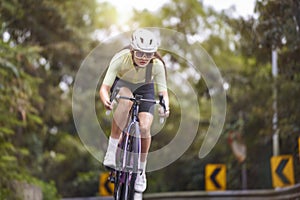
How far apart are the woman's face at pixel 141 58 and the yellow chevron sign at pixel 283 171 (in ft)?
23.2

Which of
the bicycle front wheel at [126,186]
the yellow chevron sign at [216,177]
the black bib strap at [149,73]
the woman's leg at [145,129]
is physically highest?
the yellow chevron sign at [216,177]

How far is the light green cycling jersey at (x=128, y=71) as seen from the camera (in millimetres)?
6699

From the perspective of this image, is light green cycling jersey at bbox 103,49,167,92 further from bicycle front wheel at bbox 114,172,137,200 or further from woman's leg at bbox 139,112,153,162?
bicycle front wheel at bbox 114,172,137,200

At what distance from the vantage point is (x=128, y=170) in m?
7.04

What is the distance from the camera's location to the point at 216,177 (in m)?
16.4

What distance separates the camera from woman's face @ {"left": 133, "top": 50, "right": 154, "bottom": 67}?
255 inches

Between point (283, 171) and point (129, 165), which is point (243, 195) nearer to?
point (283, 171)

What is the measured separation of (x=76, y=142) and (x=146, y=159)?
1687 cm

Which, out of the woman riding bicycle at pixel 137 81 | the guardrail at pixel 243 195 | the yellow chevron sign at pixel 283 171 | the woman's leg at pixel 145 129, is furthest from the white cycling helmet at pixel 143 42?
the yellow chevron sign at pixel 283 171

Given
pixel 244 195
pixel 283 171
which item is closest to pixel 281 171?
pixel 283 171

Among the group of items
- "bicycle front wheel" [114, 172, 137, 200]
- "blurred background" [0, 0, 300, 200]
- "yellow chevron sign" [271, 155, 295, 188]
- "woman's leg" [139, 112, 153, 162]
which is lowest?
"bicycle front wheel" [114, 172, 137, 200]

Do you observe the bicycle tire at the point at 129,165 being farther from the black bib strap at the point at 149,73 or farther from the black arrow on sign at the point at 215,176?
the black arrow on sign at the point at 215,176

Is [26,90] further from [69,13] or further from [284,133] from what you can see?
[69,13]

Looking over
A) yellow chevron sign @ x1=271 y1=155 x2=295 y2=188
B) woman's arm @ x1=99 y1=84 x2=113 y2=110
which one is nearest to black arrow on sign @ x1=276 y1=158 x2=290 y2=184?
yellow chevron sign @ x1=271 y1=155 x2=295 y2=188
